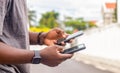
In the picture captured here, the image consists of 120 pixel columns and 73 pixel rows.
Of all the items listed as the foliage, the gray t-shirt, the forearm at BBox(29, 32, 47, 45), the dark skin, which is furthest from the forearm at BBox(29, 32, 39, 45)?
the foliage

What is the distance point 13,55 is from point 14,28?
205mm

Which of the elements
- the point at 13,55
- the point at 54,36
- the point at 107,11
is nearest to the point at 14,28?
the point at 13,55

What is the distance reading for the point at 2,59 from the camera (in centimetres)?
263

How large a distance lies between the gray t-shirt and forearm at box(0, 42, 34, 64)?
9 centimetres

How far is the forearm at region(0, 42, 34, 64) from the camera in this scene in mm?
2621

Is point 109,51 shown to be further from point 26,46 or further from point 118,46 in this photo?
point 26,46

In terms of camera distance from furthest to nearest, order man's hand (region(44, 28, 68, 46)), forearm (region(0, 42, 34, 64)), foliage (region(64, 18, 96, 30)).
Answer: foliage (region(64, 18, 96, 30)) < man's hand (region(44, 28, 68, 46)) < forearm (region(0, 42, 34, 64))

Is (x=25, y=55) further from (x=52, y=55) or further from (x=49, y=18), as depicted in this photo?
(x=49, y=18)

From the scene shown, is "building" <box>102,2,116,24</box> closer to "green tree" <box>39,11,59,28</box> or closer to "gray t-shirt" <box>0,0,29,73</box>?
"green tree" <box>39,11,59,28</box>

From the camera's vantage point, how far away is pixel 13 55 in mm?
2629

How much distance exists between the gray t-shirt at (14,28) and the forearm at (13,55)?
88mm

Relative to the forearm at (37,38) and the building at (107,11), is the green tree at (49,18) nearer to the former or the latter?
the building at (107,11)

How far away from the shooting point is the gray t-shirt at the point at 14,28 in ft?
8.96

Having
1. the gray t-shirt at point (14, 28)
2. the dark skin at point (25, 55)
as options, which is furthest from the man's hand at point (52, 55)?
the gray t-shirt at point (14, 28)
